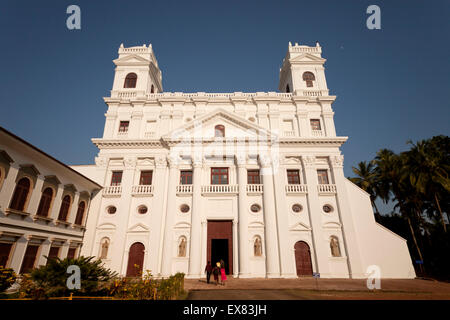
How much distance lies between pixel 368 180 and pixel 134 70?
126 ft

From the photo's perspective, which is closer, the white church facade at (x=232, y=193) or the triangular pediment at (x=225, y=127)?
the white church facade at (x=232, y=193)

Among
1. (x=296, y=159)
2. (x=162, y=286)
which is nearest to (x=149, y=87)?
(x=296, y=159)

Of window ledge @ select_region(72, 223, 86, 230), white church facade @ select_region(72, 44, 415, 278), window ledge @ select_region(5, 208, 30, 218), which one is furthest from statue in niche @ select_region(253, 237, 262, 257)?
window ledge @ select_region(5, 208, 30, 218)

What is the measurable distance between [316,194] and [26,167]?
21919 mm

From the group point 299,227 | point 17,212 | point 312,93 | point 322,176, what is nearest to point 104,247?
point 17,212

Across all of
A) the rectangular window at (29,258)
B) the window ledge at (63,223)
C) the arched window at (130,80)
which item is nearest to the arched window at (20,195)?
the rectangular window at (29,258)

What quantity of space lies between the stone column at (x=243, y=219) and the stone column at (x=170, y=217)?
593cm

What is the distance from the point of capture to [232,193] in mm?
21188

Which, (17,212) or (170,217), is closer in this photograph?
(17,212)

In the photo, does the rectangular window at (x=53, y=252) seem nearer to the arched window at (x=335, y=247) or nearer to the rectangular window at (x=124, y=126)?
the rectangular window at (x=124, y=126)

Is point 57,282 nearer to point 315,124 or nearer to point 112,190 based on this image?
point 112,190

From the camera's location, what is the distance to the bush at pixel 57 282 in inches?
321

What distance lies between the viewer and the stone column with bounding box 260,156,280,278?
733 inches

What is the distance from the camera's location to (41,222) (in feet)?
49.0
